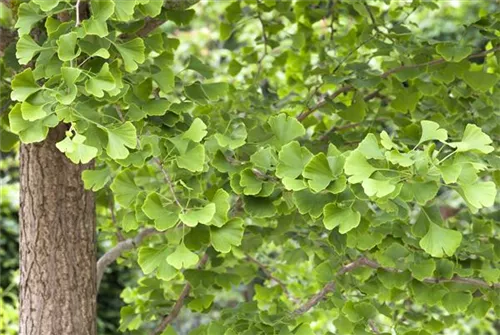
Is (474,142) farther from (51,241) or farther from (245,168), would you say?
(51,241)

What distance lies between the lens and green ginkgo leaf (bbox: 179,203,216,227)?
35.7 inches

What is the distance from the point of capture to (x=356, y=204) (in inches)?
40.1

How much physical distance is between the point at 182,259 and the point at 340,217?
0.21 metres

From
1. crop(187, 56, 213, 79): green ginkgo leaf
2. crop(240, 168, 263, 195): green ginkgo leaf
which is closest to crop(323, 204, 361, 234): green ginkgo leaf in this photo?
crop(240, 168, 263, 195): green ginkgo leaf

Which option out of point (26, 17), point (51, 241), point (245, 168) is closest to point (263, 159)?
point (245, 168)

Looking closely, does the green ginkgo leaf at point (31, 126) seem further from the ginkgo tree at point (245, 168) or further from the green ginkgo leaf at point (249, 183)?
the green ginkgo leaf at point (249, 183)

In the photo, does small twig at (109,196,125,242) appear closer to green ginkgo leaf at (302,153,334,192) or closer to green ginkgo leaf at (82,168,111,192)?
green ginkgo leaf at (82,168,111,192)

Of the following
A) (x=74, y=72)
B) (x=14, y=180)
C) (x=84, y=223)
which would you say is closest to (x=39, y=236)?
(x=84, y=223)

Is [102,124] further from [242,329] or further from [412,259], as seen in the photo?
[412,259]

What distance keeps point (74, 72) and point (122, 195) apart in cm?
27

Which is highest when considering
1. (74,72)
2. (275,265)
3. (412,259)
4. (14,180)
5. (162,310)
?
(74,72)

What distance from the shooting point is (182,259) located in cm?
96

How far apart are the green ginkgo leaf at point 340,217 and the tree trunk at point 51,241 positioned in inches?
27.0

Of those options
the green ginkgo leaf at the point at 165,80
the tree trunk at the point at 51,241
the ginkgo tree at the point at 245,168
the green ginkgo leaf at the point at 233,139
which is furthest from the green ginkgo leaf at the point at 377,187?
the tree trunk at the point at 51,241
